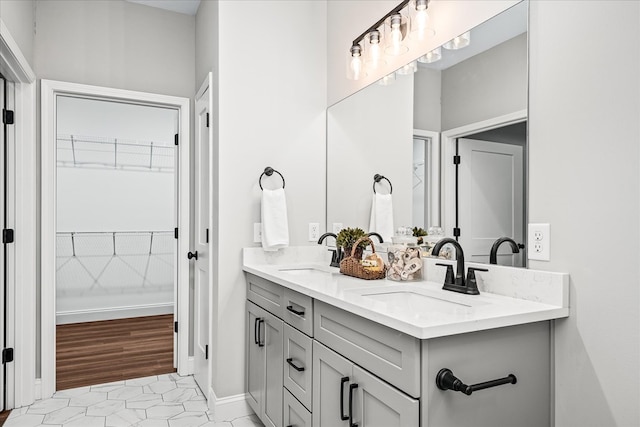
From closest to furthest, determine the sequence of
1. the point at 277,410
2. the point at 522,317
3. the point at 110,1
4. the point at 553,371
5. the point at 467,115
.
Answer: the point at 522,317, the point at 553,371, the point at 467,115, the point at 277,410, the point at 110,1

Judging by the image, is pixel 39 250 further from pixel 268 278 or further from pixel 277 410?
pixel 277 410

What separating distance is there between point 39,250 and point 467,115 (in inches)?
106

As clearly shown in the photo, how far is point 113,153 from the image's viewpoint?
4.91 meters

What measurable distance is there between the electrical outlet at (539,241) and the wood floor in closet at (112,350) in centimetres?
283

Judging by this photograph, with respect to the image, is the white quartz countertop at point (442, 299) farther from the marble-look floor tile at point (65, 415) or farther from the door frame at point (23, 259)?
the door frame at point (23, 259)

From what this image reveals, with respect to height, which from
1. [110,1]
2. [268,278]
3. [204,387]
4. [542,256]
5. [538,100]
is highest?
[110,1]

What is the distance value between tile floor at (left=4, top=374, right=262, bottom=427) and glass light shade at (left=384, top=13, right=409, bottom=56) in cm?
217

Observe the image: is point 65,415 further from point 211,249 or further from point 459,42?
point 459,42

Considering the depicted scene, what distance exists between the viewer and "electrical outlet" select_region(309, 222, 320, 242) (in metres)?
2.79

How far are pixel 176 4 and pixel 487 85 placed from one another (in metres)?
2.45

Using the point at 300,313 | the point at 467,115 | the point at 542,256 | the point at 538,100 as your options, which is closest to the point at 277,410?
the point at 300,313

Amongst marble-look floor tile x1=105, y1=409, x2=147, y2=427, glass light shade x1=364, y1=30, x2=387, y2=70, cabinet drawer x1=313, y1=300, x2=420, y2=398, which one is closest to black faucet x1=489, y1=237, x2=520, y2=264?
cabinet drawer x1=313, y1=300, x2=420, y2=398

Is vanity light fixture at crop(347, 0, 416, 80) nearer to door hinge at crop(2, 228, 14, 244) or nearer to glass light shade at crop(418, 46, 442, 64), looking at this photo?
glass light shade at crop(418, 46, 442, 64)

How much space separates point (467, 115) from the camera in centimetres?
180
